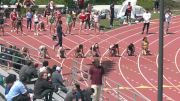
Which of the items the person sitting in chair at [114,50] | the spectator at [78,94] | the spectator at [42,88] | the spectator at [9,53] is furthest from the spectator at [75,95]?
the person sitting in chair at [114,50]

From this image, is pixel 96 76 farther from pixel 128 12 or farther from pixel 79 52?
pixel 128 12

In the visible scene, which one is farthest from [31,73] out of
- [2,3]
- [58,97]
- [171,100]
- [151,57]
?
[2,3]

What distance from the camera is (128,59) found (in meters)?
30.2

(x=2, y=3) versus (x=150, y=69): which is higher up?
(x=2, y=3)

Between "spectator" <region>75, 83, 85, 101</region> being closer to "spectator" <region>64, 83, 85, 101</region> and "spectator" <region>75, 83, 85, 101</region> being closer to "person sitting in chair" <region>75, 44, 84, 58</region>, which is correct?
"spectator" <region>64, 83, 85, 101</region>

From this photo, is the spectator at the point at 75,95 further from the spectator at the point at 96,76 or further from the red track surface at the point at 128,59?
the red track surface at the point at 128,59

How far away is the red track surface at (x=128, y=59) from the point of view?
24458 mm

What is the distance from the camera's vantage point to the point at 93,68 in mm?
17750

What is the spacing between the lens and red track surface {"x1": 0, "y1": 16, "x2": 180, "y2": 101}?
80.2 feet

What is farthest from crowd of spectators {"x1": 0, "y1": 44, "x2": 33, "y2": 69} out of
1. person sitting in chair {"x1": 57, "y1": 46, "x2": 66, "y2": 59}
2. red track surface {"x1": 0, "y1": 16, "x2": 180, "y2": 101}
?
person sitting in chair {"x1": 57, "y1": 46, "x2": 66, "y2": 59}

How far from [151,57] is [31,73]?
1450 centimetres

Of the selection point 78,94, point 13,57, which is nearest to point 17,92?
point 78,94

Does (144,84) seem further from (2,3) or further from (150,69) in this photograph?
(2,3)

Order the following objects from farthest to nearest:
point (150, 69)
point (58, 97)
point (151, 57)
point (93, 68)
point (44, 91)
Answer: point (151, 57) → point (150, 69) → point (93, 68) → point (58, 97) → point (44, 91)
